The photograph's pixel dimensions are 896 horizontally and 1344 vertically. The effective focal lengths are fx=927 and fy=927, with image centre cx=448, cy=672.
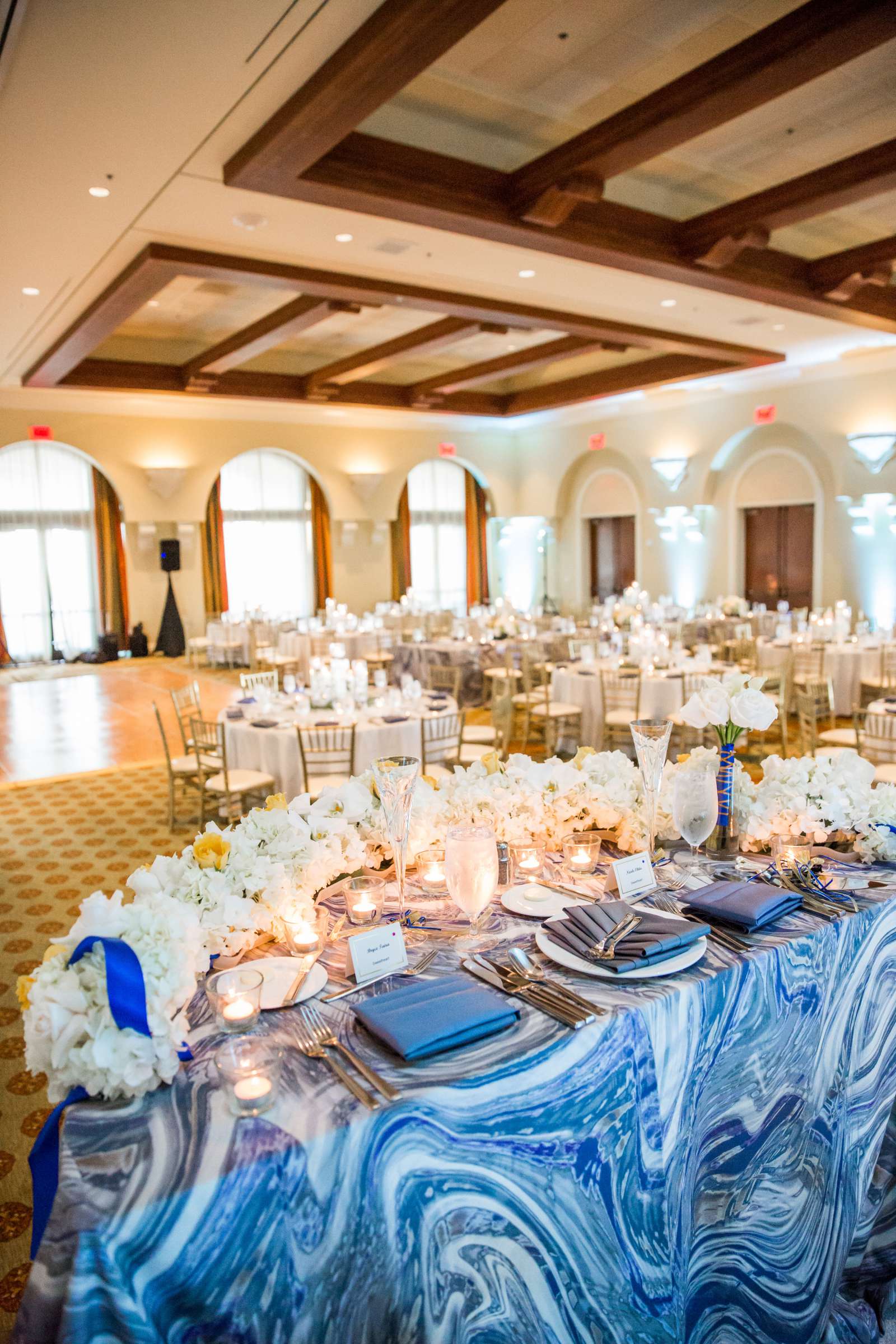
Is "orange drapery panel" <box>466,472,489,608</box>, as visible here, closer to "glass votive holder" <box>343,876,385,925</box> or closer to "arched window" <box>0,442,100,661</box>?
"arched window" <box>0,442,100,661</box>

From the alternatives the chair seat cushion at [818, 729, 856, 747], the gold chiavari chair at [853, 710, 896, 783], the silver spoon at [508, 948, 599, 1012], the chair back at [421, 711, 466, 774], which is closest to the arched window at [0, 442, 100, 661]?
the chair back at [421, 711, 466, 774]

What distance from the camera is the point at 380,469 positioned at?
15805mm

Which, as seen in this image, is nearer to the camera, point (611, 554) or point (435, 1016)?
point (435, 1016)

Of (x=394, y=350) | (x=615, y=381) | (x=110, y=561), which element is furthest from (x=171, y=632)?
(x=615, y=381)

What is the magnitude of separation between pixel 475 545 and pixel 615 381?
21.8ft

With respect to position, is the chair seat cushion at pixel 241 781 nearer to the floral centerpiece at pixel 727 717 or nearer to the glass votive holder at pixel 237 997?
the floral centerpiece at pixel 727 717

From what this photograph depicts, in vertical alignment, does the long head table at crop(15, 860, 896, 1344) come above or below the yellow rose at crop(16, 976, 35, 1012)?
below

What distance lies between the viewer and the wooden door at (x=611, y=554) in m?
15.9

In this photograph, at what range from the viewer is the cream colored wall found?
12.1 metres

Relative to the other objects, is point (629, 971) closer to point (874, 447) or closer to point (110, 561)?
point (874, 447)

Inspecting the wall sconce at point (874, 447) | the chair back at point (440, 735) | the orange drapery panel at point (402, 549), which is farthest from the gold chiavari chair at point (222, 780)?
the orange drapery panel at point (402, 549)

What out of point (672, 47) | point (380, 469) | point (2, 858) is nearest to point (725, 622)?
point (380, 469)

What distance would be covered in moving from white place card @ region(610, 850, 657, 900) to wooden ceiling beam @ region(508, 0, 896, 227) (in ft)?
12.2

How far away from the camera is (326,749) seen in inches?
213
